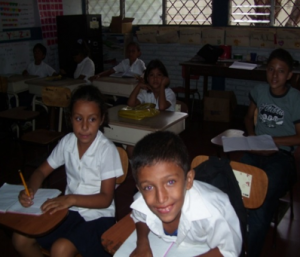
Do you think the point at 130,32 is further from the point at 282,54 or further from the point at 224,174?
the point at 224,174

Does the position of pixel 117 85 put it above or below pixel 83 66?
below

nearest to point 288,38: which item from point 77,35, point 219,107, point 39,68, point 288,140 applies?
point 219,107

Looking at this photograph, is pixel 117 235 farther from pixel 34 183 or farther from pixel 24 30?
pixel 24 30

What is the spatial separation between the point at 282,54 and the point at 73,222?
1692 mm

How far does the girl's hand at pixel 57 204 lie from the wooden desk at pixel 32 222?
18 millimetres

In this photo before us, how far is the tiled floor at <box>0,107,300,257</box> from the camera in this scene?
226cm

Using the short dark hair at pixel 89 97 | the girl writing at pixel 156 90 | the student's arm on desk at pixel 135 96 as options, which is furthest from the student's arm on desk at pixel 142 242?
the student's arm on desk at pixel 135 96

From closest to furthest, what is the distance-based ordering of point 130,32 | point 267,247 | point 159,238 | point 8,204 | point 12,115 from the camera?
point 159,238 < point 8,204 < point 267,247 < point 12,115 < point 130,32

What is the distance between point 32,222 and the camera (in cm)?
135

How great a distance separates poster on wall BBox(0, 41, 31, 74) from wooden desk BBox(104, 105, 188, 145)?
11.1 feet

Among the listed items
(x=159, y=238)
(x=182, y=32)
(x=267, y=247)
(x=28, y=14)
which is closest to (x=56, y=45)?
(x=28, y=14)

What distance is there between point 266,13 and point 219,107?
5.08 feet

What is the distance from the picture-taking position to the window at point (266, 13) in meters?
4.83

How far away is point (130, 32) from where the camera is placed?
243 inches
